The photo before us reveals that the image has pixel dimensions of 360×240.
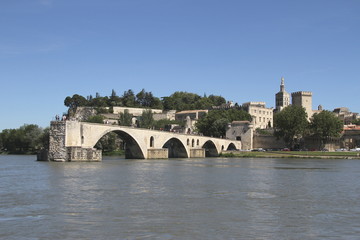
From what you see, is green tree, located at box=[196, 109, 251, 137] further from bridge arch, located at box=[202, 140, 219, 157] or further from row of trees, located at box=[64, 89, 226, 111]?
row of trees, located at box=[64, 89, 226, 111]

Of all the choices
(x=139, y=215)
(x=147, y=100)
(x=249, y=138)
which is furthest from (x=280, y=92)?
(x=139, y=215)

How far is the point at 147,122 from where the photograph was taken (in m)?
89.9

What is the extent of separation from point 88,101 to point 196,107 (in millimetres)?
33119

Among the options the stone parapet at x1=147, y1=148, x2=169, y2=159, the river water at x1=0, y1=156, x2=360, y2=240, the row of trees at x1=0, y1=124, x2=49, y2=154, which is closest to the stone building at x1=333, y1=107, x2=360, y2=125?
the stone parapet at x1=147, y1=148, x2=169, y2=159

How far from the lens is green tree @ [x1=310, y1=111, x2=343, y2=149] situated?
7781 centimetres

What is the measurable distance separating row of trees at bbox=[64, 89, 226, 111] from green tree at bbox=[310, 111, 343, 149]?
184ft

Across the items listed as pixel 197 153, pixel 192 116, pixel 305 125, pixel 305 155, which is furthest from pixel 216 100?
pixel 305 155

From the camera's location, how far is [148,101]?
132875mm

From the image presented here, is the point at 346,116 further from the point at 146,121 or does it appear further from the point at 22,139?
the point at 22,139

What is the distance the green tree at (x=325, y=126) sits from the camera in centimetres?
7781

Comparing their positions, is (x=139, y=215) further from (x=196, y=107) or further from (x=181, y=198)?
(x=196, y=107)

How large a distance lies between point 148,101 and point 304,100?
1781 inches

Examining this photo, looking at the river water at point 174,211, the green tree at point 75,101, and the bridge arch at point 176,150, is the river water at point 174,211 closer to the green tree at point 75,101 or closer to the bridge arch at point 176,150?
the bridge arch at point 176,150

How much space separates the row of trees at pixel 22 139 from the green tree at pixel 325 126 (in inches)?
1849
